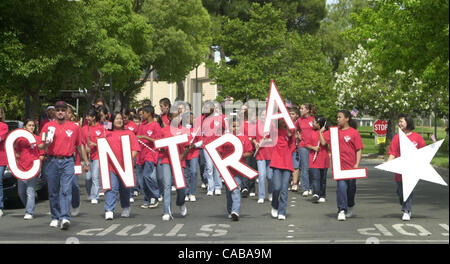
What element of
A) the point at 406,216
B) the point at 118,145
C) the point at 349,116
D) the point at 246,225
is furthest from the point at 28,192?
the point at 406,216

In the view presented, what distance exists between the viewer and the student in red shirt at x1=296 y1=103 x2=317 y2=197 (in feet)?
61.6

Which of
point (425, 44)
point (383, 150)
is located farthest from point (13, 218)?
point (383, 150)

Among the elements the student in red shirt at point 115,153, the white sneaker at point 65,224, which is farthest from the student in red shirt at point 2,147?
the white sneaker at point 65,224

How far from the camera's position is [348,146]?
1390cm

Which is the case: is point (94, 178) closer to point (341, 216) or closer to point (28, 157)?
point (28, 157)

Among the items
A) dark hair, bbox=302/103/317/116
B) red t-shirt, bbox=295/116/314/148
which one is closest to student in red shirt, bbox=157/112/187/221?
red t-shirt, bbox=295/116/314/148

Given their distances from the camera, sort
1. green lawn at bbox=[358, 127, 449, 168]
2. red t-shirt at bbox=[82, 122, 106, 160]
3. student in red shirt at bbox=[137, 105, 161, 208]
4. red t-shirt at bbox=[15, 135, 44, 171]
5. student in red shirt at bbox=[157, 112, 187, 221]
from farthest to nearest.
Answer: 1. green lawn at bbox=[358, 127, 449, 168]
2. red t-shirt at bbox=[82, 122, 106, 160]
3. student in red shirt at bbox=[137, 105, 161, 208]
4. red t-shirt at bbox=[15, 135, 44, 171]
5. student in red shirt at bbox=[157, 112, 187, 221]

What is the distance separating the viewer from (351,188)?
46.6 ft

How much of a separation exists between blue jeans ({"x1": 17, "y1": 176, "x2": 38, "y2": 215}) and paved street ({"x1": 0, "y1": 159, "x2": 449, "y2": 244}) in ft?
0.77

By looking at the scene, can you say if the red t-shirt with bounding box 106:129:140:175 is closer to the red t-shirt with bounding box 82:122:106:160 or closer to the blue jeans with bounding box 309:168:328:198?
the red t-shirt with bounding box 82:122:106:160

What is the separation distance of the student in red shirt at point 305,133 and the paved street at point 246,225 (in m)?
1.48

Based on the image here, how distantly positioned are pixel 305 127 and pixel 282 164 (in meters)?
4.96

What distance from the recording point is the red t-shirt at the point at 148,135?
588 inches
